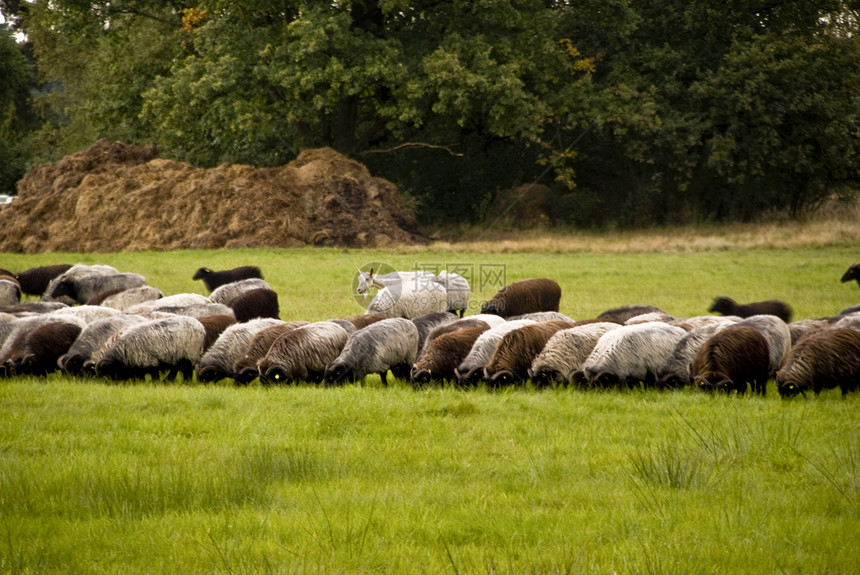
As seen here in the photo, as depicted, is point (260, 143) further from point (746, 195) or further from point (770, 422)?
point (770, 422)

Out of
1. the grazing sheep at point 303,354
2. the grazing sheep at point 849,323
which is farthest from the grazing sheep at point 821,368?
the grazing sheep at point 303,354

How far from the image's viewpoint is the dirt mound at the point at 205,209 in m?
25.7

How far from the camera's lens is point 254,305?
472 inches

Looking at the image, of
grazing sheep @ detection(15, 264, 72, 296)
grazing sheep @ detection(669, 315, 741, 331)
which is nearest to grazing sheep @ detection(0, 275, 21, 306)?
grazing sheep @ detection(15, 264, 72, 296)

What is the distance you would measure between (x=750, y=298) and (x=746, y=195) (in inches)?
727

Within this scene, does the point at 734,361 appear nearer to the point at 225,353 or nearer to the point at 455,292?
the point at 225,353

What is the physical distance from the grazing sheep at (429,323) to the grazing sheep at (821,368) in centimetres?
376

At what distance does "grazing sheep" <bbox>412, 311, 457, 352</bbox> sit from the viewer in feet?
31.2

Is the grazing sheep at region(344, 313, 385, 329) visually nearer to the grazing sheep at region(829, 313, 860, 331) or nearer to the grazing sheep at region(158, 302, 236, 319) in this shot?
the grazing sheep at region(158, 302, 236, 319)

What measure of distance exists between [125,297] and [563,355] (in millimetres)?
7411

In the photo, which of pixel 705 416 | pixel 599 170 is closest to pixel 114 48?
pixel 599 170

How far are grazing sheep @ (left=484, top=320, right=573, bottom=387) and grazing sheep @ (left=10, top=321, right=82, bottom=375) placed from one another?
184 inches

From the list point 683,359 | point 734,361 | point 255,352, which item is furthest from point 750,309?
point 255,352

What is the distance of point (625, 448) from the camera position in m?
5.61
